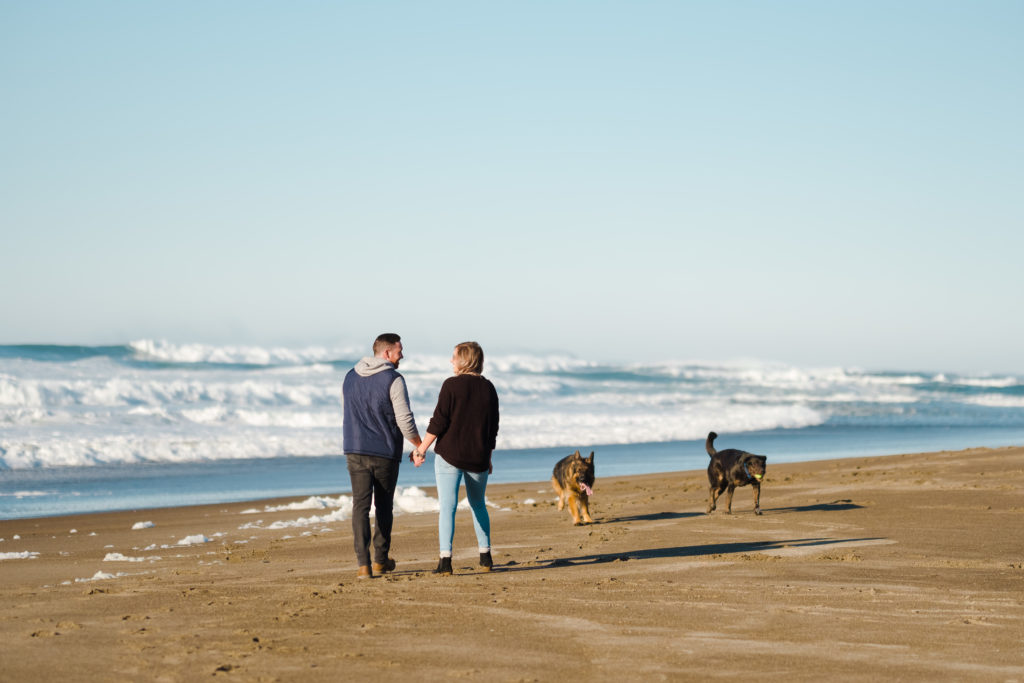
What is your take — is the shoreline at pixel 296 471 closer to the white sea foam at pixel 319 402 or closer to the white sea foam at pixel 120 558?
the white sea foam at pixel 319 402

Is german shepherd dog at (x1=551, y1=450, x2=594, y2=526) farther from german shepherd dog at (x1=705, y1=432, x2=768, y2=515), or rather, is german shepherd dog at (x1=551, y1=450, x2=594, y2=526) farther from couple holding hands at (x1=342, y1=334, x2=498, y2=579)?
couple holding hands at (x1=342, y1=334, x2=498, y2=579)

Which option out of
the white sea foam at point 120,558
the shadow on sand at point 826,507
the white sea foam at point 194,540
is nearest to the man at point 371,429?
the white sea foam at point 120,558

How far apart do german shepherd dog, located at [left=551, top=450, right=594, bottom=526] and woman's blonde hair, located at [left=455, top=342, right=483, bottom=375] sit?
3.42 meters

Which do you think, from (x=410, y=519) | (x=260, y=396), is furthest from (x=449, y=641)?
(x=260, y=396)

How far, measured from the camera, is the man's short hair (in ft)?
24.9

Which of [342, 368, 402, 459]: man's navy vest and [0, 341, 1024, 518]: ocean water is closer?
[342, 368, 402, 459]: man's navy vest

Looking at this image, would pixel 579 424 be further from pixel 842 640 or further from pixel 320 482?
pixel 842 640

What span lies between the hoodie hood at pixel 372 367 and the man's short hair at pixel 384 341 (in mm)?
86

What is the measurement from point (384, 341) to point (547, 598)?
2326mm

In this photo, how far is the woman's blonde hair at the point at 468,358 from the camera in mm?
7566

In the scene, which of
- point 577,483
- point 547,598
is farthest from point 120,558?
point 547,598

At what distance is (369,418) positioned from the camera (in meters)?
7.53

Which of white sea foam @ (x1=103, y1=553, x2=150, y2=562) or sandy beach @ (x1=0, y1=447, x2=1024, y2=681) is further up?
sandy beach @ (x1=0, y1=447, x2=1024, y2=681)

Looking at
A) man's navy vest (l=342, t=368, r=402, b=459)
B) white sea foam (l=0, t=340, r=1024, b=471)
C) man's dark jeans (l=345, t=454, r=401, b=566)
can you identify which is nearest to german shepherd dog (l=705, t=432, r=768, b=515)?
man's dark jeans (l=345, t=454, r=401, b=566)
